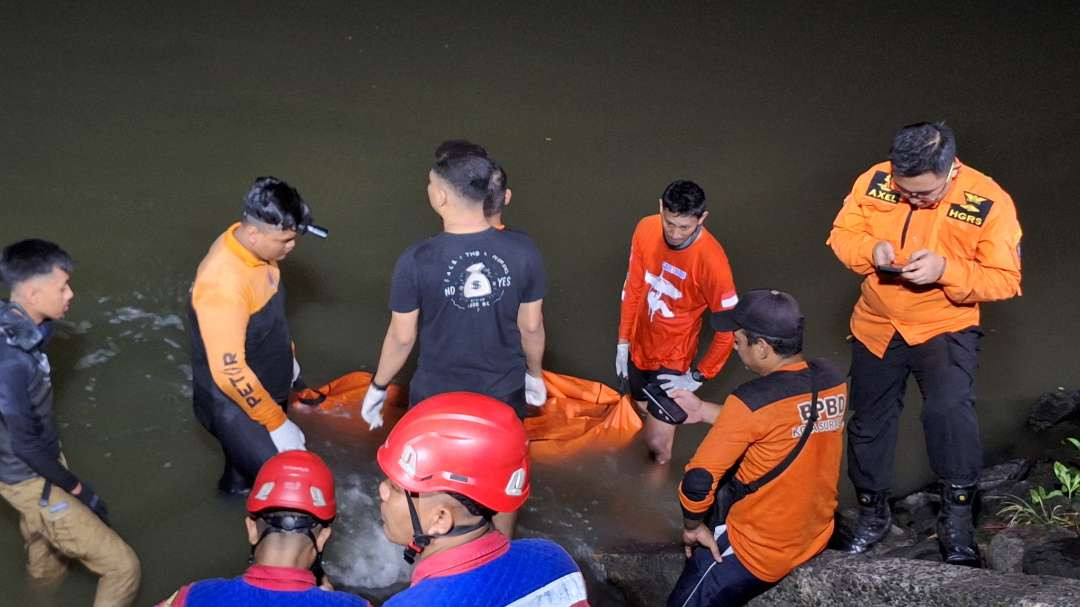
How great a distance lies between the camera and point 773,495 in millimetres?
3260

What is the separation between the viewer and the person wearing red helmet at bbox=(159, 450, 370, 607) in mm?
2297

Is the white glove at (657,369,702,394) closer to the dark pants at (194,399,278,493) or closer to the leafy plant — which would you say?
the leafy plant

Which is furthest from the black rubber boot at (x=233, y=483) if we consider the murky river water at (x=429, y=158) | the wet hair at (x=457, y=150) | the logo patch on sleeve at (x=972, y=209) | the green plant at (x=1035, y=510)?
the green plant at (x=1035, y=510)

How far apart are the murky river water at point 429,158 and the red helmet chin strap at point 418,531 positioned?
2.03 m

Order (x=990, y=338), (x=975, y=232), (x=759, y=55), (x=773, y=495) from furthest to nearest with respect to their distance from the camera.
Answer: (x=759, y=55), (x=990, y=338), (x=975, y=232), (x=773, y=495)

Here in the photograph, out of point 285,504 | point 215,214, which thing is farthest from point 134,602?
point 215,214

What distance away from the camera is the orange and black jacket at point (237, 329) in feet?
12.1

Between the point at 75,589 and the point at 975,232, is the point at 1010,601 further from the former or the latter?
the point at 75,589

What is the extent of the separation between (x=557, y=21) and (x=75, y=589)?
6.89 metres

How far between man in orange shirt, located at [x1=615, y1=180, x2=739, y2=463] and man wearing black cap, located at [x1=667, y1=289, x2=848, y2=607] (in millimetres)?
866

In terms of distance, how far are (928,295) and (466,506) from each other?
2201 mm

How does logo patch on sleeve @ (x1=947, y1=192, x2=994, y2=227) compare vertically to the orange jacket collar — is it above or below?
above

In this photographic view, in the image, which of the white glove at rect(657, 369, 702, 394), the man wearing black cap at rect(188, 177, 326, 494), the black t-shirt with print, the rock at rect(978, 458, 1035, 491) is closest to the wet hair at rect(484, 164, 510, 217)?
the black t-shirt with print

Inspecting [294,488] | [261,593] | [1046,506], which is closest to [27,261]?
[294,488]
